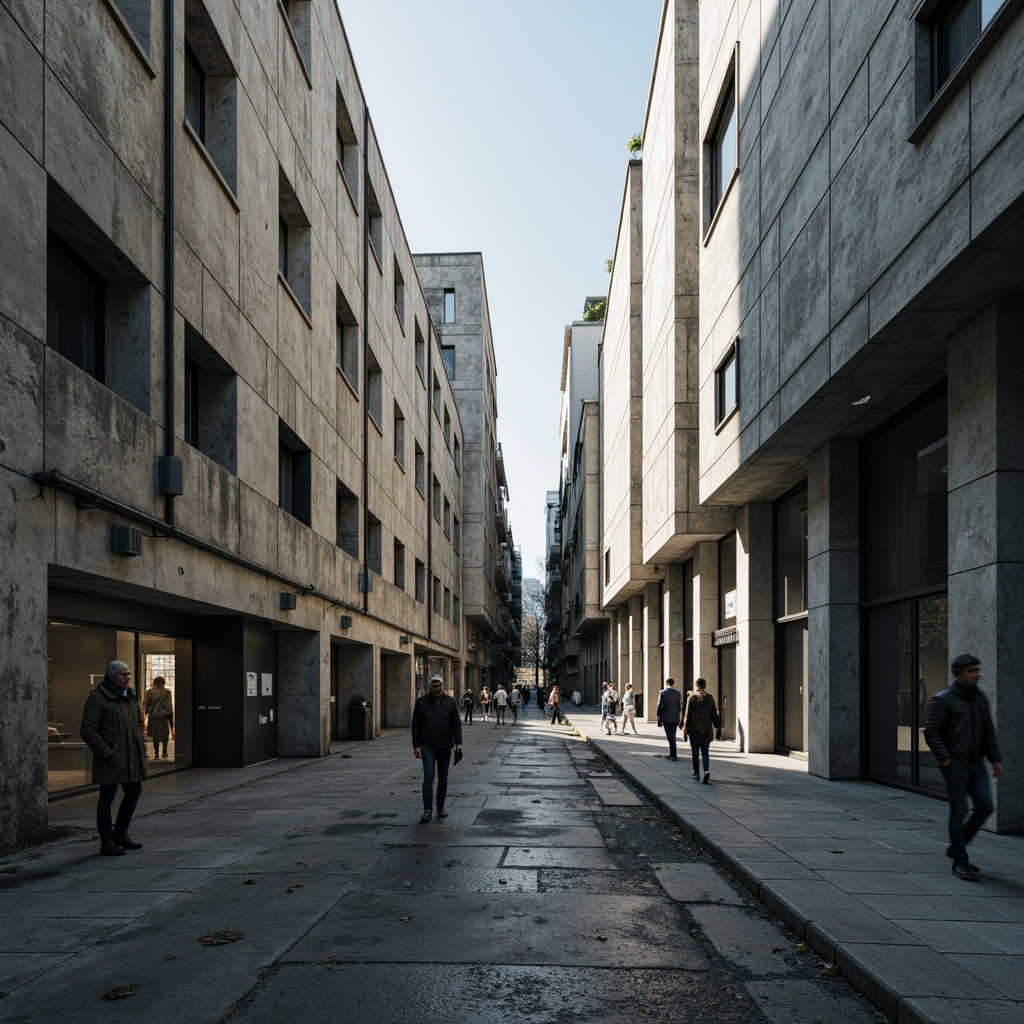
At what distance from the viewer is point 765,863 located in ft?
26.6

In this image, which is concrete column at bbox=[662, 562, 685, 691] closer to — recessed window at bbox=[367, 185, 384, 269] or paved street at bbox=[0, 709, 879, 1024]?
recessed window at bbox=[367, 185, 384, 269]

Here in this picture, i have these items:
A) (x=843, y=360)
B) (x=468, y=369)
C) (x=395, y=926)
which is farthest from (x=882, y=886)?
(x=468, y=369)

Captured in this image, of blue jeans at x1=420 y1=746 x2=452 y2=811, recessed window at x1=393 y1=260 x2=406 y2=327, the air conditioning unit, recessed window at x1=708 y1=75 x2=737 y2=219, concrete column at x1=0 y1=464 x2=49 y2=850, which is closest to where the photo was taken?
concrete column at x1=0 y1=464 x2=49 y2=850

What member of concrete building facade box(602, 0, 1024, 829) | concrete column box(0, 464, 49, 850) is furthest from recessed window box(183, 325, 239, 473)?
concrete building facade box(602, 0, 1024, 829)

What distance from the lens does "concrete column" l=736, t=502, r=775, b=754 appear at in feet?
65.1

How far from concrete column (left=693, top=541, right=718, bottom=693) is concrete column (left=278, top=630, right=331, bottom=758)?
33.6ft

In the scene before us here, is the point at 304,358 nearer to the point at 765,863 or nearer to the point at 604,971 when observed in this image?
the point at 765,863

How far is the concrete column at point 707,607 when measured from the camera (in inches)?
993

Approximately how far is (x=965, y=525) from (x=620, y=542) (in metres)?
25.6

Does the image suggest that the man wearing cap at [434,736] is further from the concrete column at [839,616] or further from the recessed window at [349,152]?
the recessed window at [349,152]

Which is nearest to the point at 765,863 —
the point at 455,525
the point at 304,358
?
the point at 304,358

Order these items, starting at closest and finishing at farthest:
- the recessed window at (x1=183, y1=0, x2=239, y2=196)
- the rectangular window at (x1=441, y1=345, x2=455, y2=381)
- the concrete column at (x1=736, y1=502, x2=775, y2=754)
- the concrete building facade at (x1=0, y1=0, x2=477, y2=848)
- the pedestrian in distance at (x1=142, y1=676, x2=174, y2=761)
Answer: the concrete building facade at (x1=0, y1=0, x2=477, y2=848) < the recessed window at (x1=183, y1=0, x2=239, y2=196) < the pedestrian in distance at (x1=142, y1=676, x2=174, y2=761) < the concrete column at (x1=736, y1=502, x2=775, y2=754) < the rectangular window at (x1=441, y1=345, x2=455, y2=381)

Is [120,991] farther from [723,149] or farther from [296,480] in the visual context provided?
[723,149]

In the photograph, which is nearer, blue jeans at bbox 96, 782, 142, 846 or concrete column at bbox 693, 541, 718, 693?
blue jeans at bbox 96, 782, 142, 846
